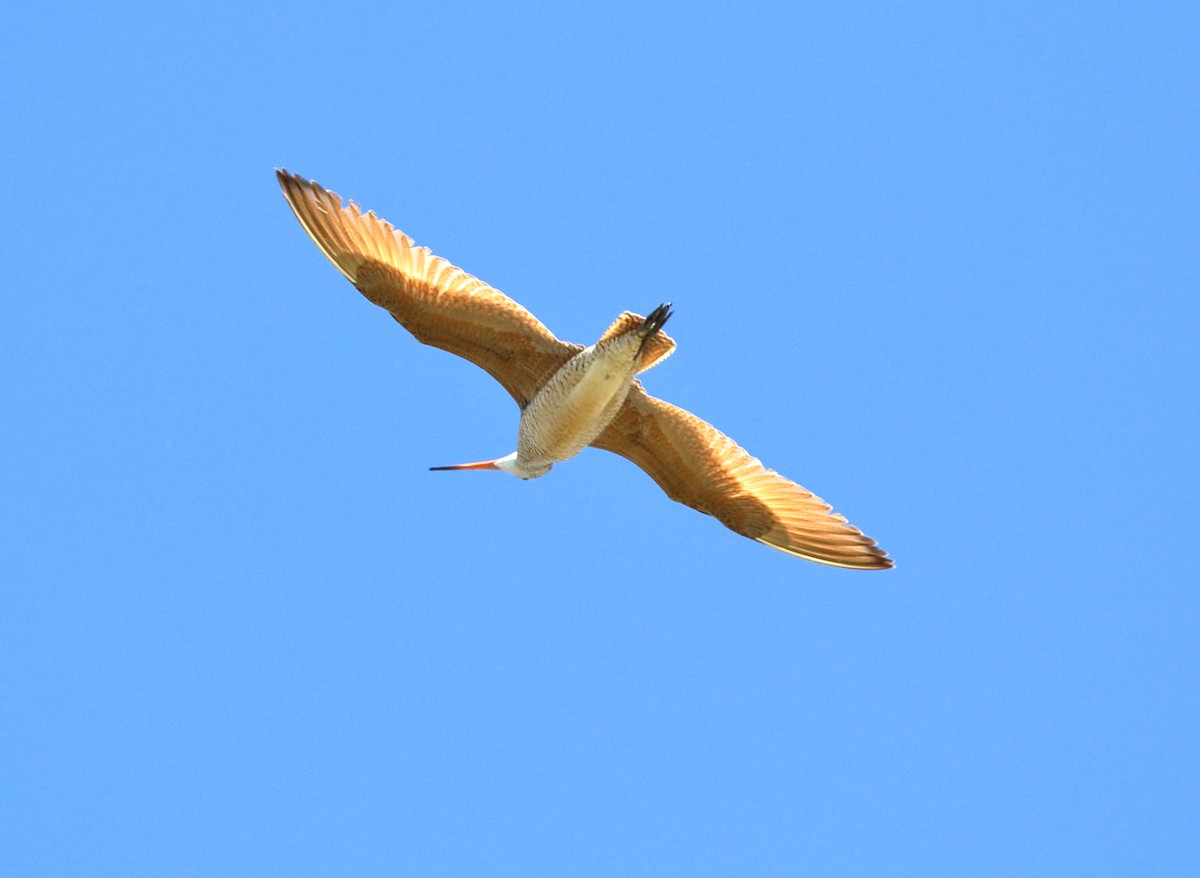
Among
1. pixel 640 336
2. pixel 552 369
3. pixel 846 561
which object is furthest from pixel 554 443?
pixel 846 561

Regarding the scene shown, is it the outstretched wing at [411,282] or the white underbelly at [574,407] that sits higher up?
the outstretched wing at [411,282]

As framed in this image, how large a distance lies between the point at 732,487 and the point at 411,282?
320cm

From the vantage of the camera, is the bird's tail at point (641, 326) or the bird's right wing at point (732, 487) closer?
the bird's tail at point (641, 326)

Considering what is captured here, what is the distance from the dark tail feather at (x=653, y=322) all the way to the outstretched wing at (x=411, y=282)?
0.91m

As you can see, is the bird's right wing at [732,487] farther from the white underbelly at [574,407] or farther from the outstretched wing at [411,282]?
the outstretched wing at [411,282]

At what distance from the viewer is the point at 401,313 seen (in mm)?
13789

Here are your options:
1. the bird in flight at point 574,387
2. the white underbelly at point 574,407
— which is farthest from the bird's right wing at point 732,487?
the white underbelly at point 574,407

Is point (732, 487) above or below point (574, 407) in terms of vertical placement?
above

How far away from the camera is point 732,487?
14508mm

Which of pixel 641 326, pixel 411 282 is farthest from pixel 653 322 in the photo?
pixel 411 282

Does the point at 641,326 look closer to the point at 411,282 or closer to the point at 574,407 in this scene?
the point at 574,407

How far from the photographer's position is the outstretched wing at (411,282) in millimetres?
13586

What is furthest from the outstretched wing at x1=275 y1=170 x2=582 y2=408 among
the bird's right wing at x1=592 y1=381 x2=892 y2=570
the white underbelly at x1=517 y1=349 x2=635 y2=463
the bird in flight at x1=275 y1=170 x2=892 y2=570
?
the bird's right wing at x1=592 y1=381 x2=892 y2=570

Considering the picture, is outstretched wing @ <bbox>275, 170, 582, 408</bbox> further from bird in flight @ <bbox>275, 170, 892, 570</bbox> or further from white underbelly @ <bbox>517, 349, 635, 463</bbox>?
white underbelly @ <bbox>517, 349, 635, 463</bbox>
